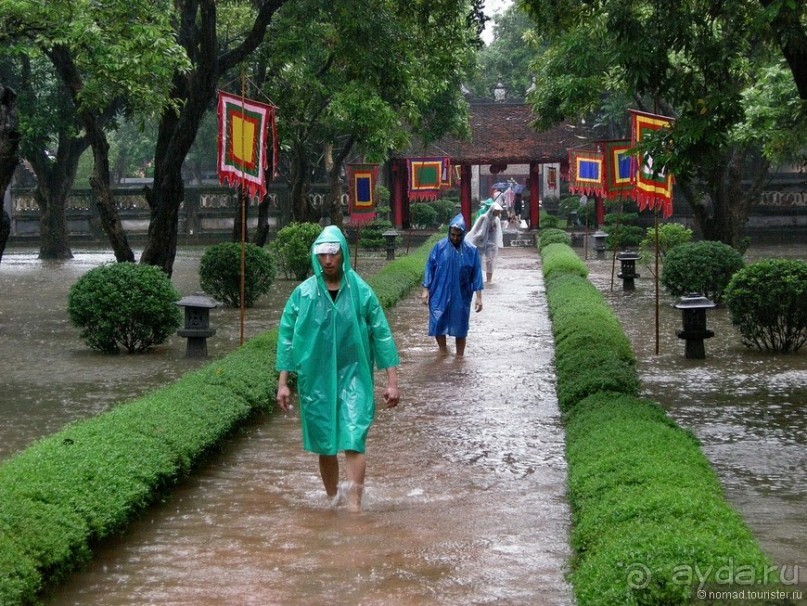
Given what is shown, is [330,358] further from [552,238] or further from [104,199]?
[552,238]

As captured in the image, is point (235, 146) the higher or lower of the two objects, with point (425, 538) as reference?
higher

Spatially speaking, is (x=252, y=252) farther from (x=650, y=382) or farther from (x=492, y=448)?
(x=492, y=448)

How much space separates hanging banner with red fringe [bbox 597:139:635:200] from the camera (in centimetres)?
1906

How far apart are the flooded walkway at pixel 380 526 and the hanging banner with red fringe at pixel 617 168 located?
30.6ft

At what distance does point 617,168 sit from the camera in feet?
65.3

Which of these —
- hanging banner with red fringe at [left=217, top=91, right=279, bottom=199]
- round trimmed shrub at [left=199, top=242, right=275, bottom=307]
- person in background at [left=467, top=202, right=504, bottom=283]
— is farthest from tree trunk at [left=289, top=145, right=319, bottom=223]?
hanging banner with red fringe at [left=217, top=91, right=279, bottom=199]

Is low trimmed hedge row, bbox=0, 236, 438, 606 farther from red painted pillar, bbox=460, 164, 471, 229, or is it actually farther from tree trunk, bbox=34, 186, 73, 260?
red painted pillar, bbox=460, 164, 471, 229

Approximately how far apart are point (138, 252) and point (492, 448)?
28297 mm

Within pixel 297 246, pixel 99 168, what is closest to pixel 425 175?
pixel 297 246

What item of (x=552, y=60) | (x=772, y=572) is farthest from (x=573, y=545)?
(x=552, y=60)

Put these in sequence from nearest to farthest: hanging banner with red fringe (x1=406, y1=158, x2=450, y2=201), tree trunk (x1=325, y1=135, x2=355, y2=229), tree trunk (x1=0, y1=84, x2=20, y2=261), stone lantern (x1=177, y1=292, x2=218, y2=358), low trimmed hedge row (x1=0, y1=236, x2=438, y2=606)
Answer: low trimmed hedge row (x1=0, y1=236, x2=438, y2=606) → tree trunk (x1=0, y1=84, x2=20, y2=261) → stone lantern (x1=177, y1=292, x2=218, y2=358) → tree trunk (x1=325, y1=135, x2=355, y2=229) → hanging banner with red fringe (x1=406, y1=158, x2=450, y2=201)

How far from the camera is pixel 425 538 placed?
6.40 meters

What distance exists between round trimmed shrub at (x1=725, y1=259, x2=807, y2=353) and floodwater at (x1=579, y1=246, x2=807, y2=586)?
0.72 feet

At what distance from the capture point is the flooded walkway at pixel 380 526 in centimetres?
562
